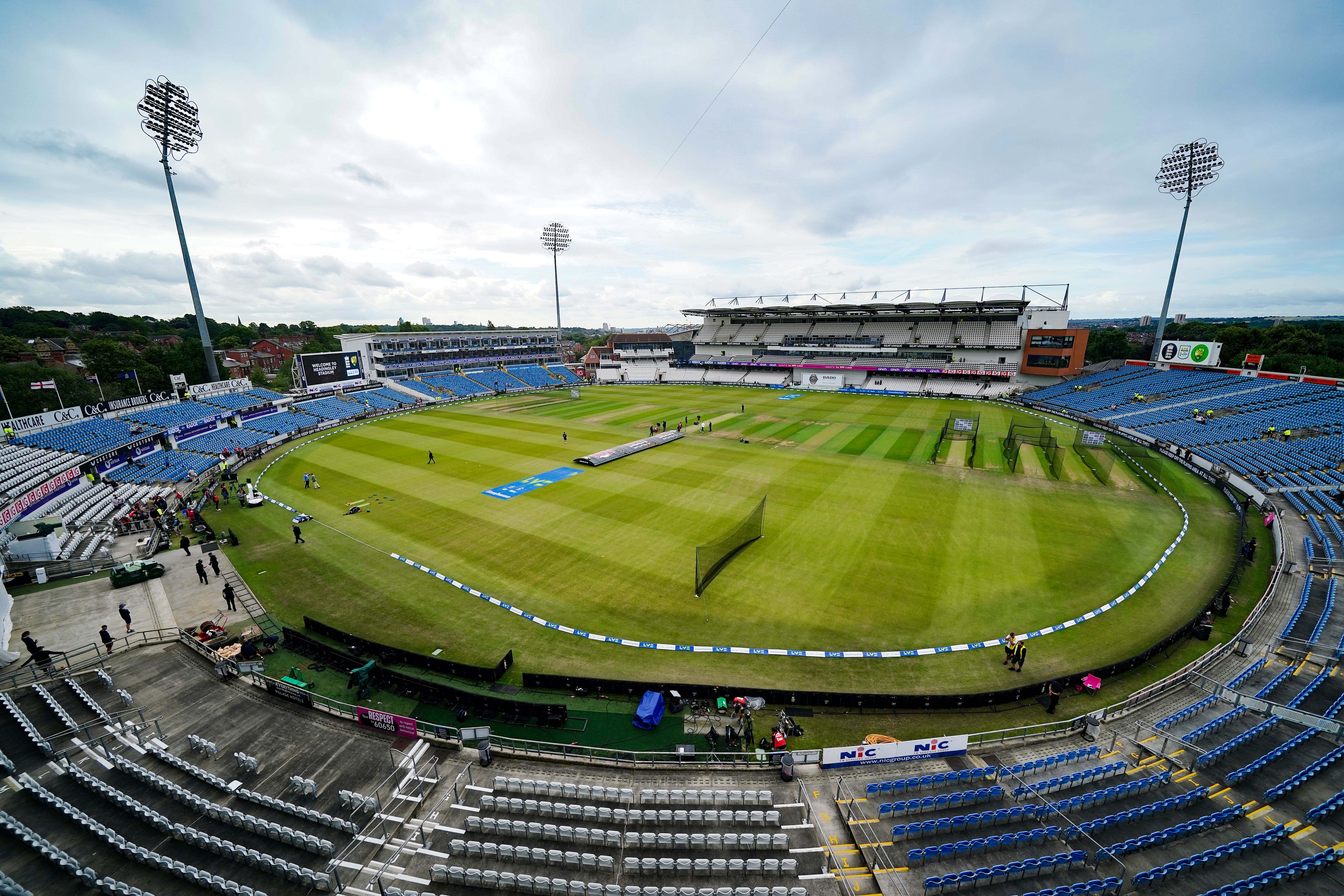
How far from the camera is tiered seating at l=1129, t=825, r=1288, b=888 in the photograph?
359 inches

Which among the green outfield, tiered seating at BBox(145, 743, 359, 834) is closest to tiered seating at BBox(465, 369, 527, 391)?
the green outfield

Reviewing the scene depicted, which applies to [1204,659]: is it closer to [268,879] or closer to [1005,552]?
[1005,552]

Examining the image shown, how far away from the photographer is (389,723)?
13.0 metres

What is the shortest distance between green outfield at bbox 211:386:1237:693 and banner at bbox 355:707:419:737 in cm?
361

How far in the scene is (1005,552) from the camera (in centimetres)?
2291

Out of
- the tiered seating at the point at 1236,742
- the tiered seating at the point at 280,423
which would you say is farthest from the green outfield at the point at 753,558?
the tiered seating at the point at 280,423

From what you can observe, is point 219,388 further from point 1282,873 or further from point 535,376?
point 1282,873

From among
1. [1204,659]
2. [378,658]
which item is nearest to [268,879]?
[378,658]

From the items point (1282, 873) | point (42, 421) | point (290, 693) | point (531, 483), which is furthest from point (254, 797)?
point (42, 421)

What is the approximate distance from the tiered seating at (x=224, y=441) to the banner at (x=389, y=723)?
40482mm

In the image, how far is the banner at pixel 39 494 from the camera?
76.2ft

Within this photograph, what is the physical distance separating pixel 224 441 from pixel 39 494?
61.2ft

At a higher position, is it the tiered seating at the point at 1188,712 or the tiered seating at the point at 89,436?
the tiered seating at the point at 89,436

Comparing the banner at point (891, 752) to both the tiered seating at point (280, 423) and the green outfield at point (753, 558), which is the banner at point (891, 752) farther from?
the tiered seating at point (280, 423)
